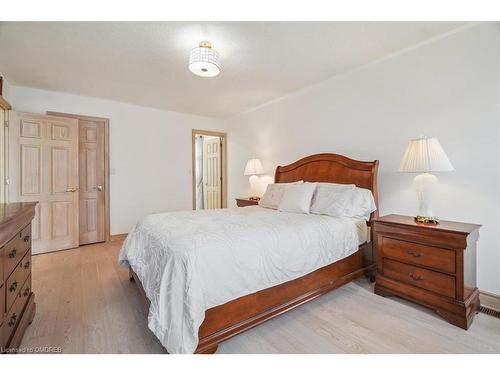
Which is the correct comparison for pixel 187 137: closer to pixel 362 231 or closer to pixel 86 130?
pixel 86 130

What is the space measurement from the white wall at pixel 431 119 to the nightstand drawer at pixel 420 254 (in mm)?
581

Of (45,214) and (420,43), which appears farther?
(45,214)

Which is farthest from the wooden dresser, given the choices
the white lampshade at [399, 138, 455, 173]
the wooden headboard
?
the wooden headboard

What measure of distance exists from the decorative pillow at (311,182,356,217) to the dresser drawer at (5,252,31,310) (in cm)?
240

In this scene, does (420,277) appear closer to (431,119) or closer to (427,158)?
(427,158)

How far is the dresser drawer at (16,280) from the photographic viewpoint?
4.35ft

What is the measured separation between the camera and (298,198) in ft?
8.96

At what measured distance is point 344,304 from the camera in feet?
6.69

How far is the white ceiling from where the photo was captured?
2096 mm

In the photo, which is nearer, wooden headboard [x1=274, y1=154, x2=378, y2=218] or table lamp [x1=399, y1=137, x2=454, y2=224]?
table lamp [x1=399, y1=137, x2=454, y2=224]

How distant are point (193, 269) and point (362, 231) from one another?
71.0 inches

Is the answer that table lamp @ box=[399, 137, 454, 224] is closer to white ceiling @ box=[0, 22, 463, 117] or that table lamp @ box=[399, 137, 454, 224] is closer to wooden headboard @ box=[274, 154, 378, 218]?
wooden headboard @ box=[274, 154, 378, 218]

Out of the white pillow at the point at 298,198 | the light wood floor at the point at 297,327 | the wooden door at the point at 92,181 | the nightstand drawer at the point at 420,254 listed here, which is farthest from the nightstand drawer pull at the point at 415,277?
the wooden door at the point at 92,181
